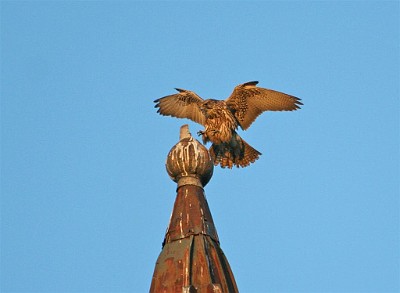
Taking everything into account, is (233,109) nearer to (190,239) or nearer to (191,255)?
(190,239)

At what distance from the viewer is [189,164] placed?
10531 mm

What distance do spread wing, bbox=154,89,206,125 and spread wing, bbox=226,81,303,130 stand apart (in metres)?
0.67

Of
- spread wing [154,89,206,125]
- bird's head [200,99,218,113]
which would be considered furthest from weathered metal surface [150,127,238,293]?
spread wing [154,89,206,125]

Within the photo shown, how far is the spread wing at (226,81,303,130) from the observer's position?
61.0ft

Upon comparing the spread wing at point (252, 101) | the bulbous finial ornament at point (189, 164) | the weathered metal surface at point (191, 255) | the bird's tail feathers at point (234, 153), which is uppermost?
the spread wing at point (252, 101)

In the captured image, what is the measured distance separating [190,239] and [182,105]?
9.36m

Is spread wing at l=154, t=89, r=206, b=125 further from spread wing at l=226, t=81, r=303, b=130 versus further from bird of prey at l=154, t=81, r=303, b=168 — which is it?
spread wing at l=226, t=81, r=303, b=130

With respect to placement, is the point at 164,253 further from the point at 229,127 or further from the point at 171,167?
the point at 229,127

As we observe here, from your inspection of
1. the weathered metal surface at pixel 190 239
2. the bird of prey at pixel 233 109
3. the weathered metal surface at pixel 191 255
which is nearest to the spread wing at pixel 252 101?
the bird of prey at pixel 233 109

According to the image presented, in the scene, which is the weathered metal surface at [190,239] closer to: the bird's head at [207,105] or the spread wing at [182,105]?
the bird's head at [207,105]

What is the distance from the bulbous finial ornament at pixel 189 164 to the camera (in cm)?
1054

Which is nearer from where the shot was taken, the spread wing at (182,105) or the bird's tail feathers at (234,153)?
the bird's tail feathers at (234,153)

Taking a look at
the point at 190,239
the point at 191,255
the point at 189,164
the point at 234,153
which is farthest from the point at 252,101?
the point at 191,255

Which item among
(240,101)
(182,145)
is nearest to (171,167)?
(182,145)
